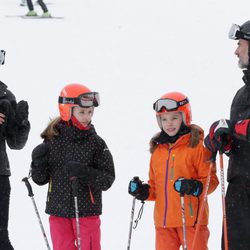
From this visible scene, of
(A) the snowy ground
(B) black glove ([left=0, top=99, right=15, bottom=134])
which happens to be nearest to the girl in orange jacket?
(B) black glove ([left=0, top=99, right=15, bottom=134])

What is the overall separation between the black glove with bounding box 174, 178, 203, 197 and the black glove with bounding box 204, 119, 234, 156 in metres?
0.27

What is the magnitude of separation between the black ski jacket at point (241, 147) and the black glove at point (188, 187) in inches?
10.3

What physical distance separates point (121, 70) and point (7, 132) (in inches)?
345

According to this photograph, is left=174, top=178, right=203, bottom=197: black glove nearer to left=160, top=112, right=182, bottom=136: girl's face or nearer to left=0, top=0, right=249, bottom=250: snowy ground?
left=160, top=112, right=182, bottom=136: girl's face

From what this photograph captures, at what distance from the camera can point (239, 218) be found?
5223mm

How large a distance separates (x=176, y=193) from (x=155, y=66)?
9345 millimetres

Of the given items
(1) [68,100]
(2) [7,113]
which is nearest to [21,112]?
(2) [7,113]

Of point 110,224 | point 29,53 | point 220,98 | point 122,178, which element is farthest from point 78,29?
point 110,224

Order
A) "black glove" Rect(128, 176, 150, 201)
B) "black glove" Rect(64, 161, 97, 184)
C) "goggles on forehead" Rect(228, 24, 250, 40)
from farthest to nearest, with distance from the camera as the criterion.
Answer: "black glove" Rect(128, 176, 150, 201) → "black glove" Rect(64, 161, 97, 184) → "goggles on forehead" Rect(228, 24, 250, 40)

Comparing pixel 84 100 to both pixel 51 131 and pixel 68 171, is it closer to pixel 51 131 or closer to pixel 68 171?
pixel 51 131

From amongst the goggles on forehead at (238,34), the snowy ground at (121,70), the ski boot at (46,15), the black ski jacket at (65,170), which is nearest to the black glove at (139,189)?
the black ski jacket at (65,170)

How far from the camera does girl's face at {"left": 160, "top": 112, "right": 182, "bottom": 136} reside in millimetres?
5723

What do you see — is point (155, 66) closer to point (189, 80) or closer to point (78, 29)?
point (189, 80)

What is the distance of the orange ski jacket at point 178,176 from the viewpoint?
5.61m
